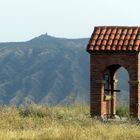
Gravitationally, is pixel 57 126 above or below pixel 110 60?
below

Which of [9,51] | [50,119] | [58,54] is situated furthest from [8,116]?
[9,51]

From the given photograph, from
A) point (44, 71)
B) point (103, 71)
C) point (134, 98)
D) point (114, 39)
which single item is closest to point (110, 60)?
point (103, 71)

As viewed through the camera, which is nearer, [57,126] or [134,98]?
[57,126]

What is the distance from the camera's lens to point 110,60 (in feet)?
87.6

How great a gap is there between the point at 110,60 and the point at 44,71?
295 ft

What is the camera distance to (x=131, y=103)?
86.3 feet

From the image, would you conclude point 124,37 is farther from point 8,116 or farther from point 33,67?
point 33,67

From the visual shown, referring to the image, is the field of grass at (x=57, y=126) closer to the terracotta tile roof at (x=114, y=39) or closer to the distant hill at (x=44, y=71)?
the terracotta tile roof at (x=114, y=39)

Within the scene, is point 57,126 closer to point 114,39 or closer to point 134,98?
point 134,98

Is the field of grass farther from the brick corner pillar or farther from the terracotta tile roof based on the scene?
the terracotta tile roof

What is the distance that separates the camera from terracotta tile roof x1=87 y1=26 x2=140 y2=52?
26.7 metres

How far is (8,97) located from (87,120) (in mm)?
82293

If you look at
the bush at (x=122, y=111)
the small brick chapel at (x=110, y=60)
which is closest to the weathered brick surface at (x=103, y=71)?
the small brick chapel at (x=110, y=60)

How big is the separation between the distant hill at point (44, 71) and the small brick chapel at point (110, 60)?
7207cm
